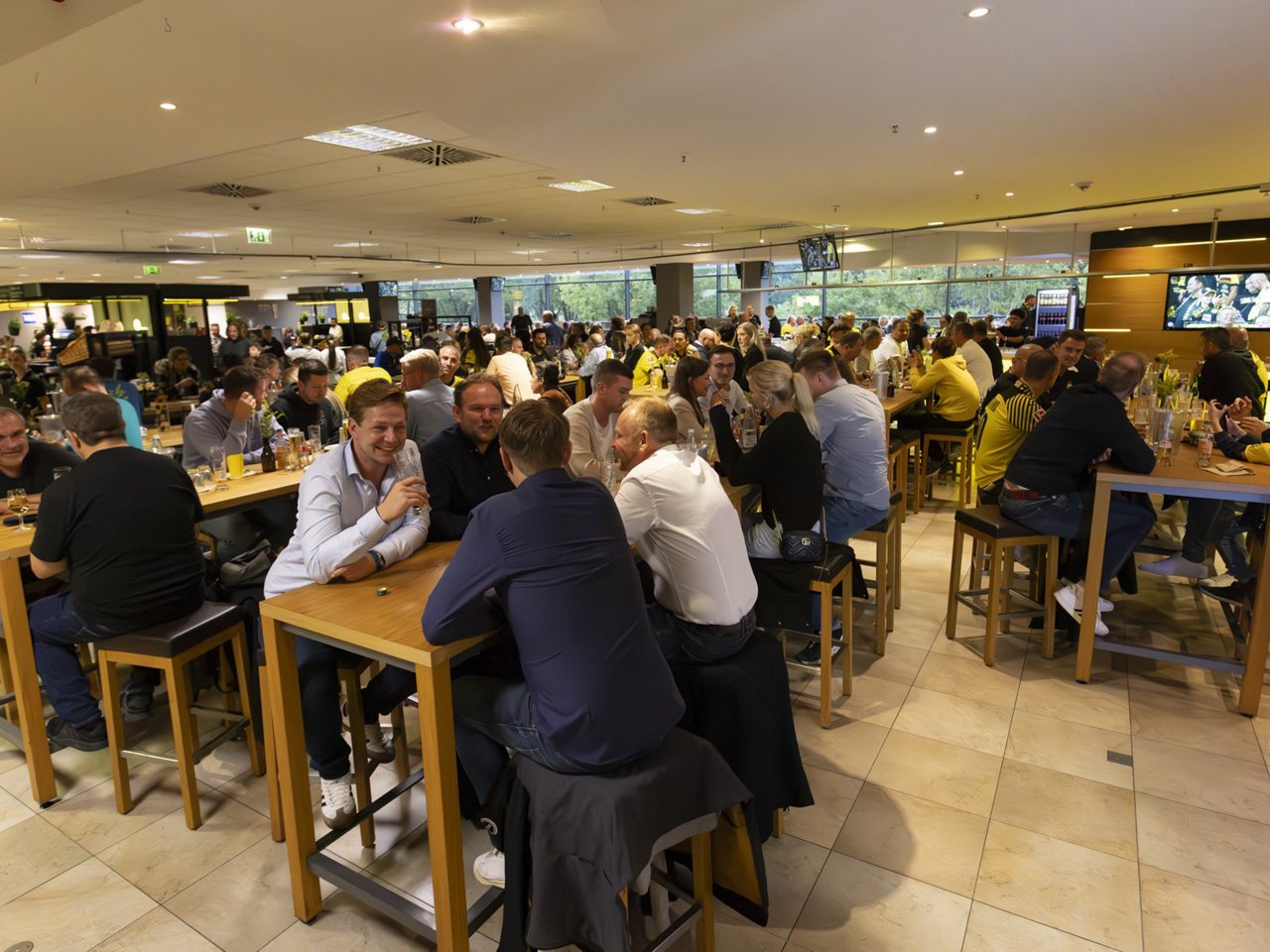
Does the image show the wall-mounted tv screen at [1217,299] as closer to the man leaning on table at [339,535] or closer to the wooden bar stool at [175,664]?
the man leaning on table at [339,535]

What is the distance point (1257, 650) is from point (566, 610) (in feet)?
10.0

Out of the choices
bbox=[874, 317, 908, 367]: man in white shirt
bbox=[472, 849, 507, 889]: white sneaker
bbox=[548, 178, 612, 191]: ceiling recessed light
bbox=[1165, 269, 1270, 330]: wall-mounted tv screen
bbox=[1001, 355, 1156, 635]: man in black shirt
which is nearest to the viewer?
bbox=[472, 849, 507, 889]: white sneaker

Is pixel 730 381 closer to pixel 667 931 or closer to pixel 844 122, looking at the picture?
pixel 844 122

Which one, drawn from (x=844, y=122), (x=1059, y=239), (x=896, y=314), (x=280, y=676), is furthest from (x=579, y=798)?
(x=896, y=314)

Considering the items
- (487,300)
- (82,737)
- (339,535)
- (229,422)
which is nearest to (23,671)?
(82,737)

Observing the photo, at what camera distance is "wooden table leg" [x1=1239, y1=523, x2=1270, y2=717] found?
10.1ft

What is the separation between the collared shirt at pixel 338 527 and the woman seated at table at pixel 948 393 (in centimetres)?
518

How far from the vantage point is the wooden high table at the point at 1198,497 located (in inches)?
121

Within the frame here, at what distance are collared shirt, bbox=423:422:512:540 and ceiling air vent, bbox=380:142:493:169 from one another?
12.6ft

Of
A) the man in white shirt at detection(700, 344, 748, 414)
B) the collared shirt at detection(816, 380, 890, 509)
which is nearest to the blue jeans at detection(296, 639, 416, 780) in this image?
the collared shirt at detection(816, 380, 890, 509)

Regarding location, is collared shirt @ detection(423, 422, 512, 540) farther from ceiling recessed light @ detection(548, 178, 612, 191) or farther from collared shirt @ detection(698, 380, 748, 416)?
ceiling recessed light @ detection(548, 178, 612, 191)

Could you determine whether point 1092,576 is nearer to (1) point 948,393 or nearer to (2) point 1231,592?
(2) point 1231,592

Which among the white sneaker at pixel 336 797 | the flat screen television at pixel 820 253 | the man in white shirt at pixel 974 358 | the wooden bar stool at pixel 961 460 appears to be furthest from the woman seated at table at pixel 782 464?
the flat screen television at pixel 820 253

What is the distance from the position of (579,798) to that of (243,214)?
9.67 meters
